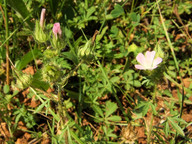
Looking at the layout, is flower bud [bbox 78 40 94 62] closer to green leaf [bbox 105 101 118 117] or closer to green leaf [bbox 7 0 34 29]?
green leaf [bbox 105 101 118 117]

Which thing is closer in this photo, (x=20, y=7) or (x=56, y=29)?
(x=56, y=29)

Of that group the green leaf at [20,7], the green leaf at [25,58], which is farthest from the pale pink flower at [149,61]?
the green leaf at [20,7]

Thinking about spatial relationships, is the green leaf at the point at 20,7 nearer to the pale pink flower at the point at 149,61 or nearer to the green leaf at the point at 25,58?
the green leaf at the point at 25,58

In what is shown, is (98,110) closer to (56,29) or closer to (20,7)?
(56,29)

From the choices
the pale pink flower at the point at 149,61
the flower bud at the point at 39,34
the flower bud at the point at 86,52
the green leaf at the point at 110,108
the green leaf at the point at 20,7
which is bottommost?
the green leaf at the point at 110,108

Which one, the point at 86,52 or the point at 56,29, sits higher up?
the point at 56,29

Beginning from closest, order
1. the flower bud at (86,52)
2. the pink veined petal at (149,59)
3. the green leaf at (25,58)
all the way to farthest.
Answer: the flower bud at (86,52), the pink veined petal at (149,59), the green leaf at (25,58)

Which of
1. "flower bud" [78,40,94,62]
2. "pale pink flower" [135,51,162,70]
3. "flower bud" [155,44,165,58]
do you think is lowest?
"pale pink flower" [135,51,162,70]

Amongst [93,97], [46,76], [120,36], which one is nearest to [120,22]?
[120,36]

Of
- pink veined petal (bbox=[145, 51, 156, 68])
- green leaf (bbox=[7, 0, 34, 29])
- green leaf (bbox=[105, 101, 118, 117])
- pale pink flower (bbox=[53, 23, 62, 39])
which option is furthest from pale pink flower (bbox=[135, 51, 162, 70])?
green leaf (bbox=[7, 0, 34, 29])

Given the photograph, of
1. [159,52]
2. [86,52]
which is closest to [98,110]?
[86,52]

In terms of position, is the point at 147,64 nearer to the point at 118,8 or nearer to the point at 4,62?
the point at 118,8
